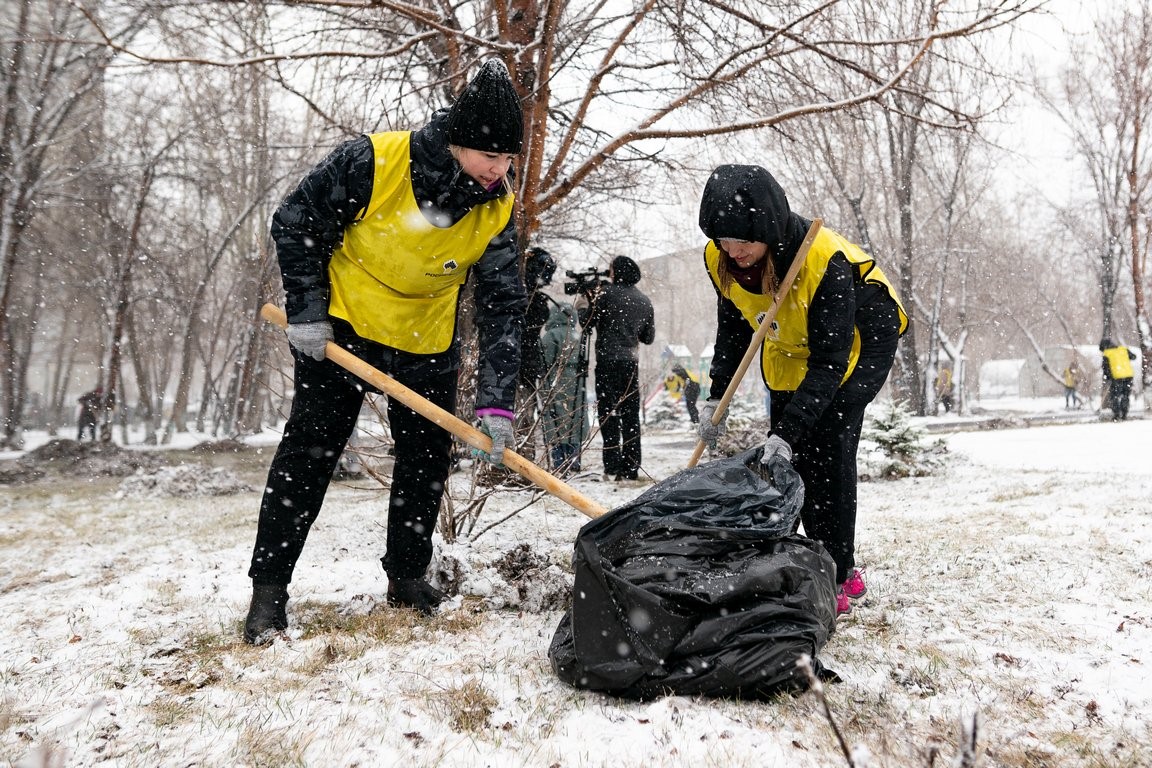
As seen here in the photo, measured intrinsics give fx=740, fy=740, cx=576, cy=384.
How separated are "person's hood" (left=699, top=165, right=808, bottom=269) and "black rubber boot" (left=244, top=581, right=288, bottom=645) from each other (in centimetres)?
199

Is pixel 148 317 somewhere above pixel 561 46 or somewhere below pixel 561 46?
below

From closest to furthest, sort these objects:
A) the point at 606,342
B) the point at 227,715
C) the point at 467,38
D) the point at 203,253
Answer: the point at 227,715 < the point at 467,38 < the point at 606,342 < the point at 203,253

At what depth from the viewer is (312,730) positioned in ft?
6.06

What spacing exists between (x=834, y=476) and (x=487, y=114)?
1.84 metres

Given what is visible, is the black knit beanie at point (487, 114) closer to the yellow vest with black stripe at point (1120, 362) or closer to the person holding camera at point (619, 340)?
the person holding camera at point (619, 340)

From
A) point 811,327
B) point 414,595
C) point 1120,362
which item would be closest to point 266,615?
point 414,595

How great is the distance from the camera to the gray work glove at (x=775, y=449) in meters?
2.50

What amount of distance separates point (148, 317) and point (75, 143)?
941 centimetres

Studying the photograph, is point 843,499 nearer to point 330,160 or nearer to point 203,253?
point 330,160

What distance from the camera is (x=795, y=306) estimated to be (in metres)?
2.77

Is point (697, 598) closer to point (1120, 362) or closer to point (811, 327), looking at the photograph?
point (811, 327)

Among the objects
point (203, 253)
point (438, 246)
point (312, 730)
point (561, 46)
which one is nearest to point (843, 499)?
point (438, 246)

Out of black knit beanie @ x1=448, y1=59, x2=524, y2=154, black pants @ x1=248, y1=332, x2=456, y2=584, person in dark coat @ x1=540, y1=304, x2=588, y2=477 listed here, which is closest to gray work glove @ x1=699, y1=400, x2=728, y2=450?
black pants @ x1=248, y1=332, x2=456, y2=584

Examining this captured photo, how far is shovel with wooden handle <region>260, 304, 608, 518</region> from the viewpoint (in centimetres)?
254
